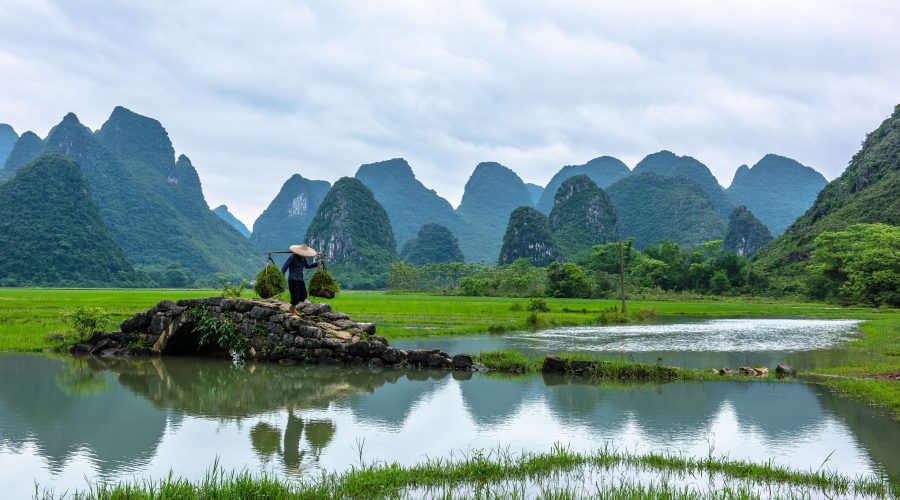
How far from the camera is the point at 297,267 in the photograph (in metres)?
10.7

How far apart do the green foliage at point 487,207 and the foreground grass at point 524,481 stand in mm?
157961

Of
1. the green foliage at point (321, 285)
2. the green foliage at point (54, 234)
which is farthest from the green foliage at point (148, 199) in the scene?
the green foliage at point (321, 285)

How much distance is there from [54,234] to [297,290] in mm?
73533

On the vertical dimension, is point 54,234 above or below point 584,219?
below

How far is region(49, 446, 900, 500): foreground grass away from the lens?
3965mm

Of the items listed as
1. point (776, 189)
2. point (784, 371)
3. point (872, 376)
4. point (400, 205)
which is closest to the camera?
point (872, 376)

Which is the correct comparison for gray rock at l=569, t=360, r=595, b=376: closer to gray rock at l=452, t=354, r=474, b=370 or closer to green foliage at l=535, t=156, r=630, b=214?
gray rock at l=452, t=354, r=474, b=370

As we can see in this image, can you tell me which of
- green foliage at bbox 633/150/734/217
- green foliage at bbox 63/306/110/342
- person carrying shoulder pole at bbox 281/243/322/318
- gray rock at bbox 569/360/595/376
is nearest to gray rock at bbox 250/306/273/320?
person carrying shoulder pole at bbox 281/243/322/318

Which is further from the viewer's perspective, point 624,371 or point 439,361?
point 439,361

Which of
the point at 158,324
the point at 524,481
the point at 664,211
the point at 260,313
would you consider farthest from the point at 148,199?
the point at 524,481

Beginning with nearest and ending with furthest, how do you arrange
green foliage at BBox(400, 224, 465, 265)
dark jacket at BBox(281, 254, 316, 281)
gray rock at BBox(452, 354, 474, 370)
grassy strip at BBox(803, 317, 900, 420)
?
grassy strip at BBox(803, 317, 900, 420)
dark jacket at BBox(281, 254, 316, 281)
gray rock at BBox(452, 354, 474, 370)
green foliage at BBox(400, 224, 465, 265)

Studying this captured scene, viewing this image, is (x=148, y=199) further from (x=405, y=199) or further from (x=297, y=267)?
(x=297, y=267)

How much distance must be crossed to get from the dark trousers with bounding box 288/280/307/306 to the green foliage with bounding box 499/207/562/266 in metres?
76.8

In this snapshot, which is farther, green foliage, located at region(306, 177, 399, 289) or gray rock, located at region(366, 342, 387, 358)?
green foliage, located at region(306, 177, 399, 289)
